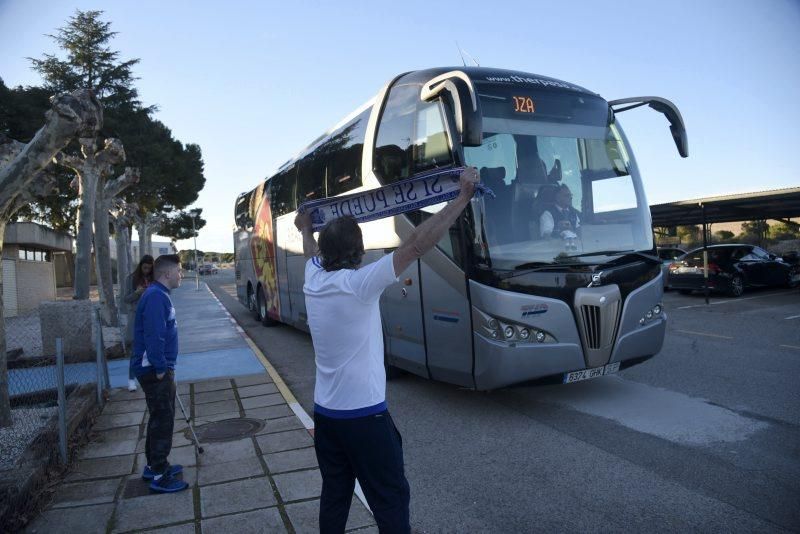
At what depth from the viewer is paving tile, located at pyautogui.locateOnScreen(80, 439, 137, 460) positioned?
5023 mm

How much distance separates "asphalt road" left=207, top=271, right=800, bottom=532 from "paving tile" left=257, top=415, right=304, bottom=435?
1.73ft

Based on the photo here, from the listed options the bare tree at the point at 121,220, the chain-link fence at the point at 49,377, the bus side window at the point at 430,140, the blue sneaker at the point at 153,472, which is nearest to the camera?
the blue sneaker at the point at 153,472

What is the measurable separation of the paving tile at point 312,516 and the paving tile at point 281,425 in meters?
1.77

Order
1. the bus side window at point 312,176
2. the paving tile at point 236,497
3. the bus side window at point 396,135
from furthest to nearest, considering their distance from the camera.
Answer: the bus side window at point 312,176 → the bus side window at point 396,135 → the paving tile at point 236,497

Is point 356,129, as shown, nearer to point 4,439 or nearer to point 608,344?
point 608,344

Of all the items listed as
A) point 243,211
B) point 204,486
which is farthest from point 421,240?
point 243,211

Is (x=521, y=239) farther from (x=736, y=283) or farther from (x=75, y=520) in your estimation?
(x=736, y=283)

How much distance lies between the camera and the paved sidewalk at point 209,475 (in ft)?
12.1

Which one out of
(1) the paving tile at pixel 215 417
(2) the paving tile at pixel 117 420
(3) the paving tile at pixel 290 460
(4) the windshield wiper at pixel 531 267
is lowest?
(3) the paving tile at pixel 290 460

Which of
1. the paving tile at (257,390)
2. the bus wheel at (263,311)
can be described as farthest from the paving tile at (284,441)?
the bus wheel at (263,311)

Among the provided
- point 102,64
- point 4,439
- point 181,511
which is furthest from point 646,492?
point 102,64

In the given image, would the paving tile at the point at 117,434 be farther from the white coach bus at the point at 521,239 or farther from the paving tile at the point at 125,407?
the white coach bus at the point at 521,239

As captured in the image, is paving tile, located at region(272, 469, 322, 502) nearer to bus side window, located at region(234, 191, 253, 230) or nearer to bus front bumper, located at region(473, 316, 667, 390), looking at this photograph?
bus front bumper, located at region(473, 316, 667, 390)

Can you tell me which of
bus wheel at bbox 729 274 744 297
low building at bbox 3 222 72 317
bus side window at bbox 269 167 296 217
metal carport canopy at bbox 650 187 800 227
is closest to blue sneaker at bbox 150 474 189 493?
bus side window at bbox 269 167 296 217
